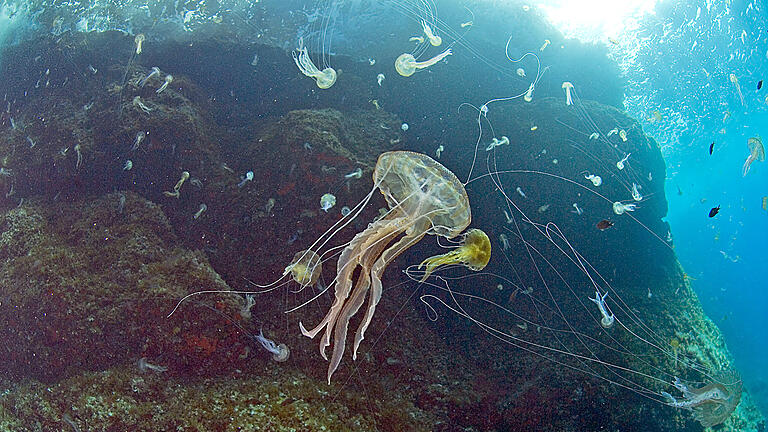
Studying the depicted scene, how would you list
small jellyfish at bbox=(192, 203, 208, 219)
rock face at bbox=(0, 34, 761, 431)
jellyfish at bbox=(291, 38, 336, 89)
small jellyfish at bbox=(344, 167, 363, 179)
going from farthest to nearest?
jellyfish at bbox=(291, 38, 336, 89) < small jellyfish at bbox=(344, 167, 363, 179) < small jellyfish at bbox=(192, 203, 208, 219) < rock face at bbox=(0, 34, 761, 431)

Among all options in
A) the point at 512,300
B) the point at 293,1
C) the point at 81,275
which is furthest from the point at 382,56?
the point at 81,275

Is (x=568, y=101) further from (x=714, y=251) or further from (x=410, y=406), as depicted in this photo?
(x=714, y=251)

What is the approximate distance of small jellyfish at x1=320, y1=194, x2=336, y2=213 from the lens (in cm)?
659

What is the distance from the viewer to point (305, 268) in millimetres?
5793

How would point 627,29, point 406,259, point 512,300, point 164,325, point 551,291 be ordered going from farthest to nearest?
point 627,29 < point 551,291 < point 512,300 < point 406,259 < point 164,325

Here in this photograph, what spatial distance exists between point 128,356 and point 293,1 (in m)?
9.35

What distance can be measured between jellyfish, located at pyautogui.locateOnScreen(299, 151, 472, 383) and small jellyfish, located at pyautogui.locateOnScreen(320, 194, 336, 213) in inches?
47.0

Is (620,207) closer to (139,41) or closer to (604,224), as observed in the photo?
(604,224)

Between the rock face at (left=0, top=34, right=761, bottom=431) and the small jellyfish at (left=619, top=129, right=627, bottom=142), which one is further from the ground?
the small jellyfish at (left=619, top=129, right=627, bottom=142)

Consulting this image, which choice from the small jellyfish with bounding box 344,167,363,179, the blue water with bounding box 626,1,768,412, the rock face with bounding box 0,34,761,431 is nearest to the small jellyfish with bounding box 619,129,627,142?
the rock face with bounding box 0,34,761,431

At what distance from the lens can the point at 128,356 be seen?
475cm

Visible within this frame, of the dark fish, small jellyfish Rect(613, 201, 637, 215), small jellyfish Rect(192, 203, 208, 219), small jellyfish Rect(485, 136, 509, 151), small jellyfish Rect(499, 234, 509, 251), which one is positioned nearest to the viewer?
Result: the dark fish

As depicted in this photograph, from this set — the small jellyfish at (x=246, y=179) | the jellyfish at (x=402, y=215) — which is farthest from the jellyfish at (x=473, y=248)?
the small jellyfish at (x=246, y=179)

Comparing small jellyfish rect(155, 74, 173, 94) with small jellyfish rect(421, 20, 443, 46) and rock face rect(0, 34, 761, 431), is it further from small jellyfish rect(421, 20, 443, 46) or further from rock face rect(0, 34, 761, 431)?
small jellyfish rect(421, 20, 443, 46)
